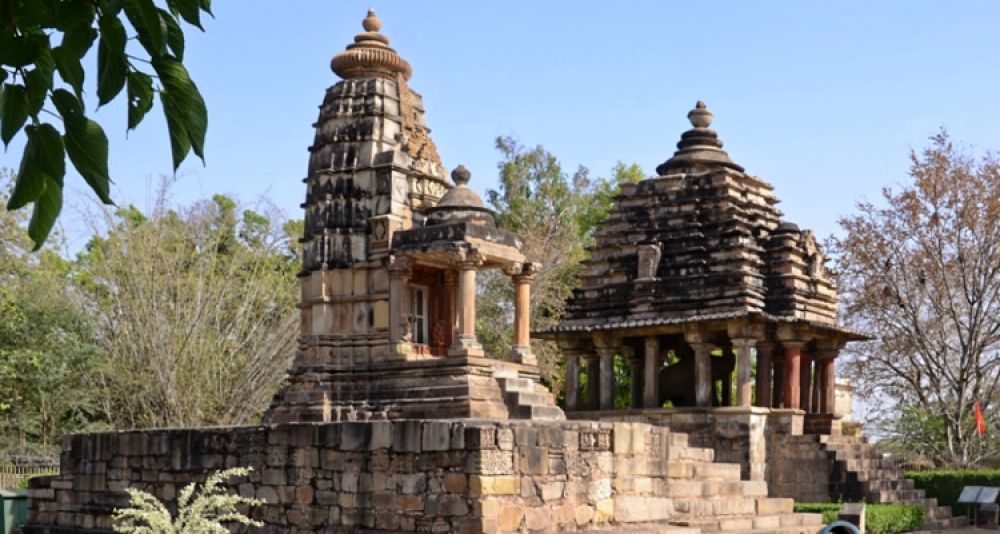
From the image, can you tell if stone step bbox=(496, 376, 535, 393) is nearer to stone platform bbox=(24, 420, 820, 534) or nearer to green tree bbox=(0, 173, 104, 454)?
stone platform bbox=(24, 420, 820, 534)

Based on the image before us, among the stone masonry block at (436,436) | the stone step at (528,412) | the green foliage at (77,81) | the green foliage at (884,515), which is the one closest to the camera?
the green foliage at (77,81)

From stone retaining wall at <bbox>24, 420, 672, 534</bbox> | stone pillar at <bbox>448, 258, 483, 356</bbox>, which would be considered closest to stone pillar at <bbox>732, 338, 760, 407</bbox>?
stone pillar at <bbox>448, 258, 483, 356</bbox>

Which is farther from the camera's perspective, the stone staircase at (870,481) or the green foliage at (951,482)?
the green foliage at (951,482)

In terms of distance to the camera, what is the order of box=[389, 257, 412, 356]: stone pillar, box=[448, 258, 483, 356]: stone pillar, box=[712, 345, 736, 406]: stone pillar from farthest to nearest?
box=[712, 345, 736, 406]: stone pillar, box=[389, 257, 412, 356]: stone pillar, box=[448, 258, 483, 356]: stone pillar

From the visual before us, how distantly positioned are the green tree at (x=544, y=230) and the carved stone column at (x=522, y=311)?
38.5 feet

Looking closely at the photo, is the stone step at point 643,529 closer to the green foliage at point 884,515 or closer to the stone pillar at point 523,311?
the stone pillar at point 523,311

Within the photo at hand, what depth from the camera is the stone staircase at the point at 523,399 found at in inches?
663

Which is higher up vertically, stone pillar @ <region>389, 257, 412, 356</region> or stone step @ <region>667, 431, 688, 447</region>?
stone pillar @ <region>389, 257, 412, 356</region>

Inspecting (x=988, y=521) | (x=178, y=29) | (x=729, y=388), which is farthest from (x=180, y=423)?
(x=178, y=29)

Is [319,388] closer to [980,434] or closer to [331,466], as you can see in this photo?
[331,466]

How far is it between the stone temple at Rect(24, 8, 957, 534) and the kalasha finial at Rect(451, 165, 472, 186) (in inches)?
13.3

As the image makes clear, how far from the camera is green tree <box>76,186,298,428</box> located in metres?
26.2

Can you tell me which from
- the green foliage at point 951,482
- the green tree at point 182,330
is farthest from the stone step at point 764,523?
the green tree at point 182,330

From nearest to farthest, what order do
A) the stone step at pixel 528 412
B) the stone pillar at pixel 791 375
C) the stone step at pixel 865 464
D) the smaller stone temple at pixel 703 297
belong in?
the stone step at pixel 528 412 → the stone step at pixel 865 464 → the smaller stone temple at pixel 703 297 → the stone pillar at pixel 791 375
